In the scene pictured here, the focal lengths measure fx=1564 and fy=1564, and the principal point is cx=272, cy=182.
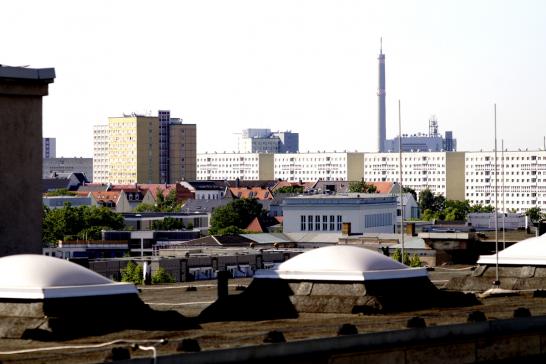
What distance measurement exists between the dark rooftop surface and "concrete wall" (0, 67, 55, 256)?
3778 mm

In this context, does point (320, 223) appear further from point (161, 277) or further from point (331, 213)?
point (161, 277)

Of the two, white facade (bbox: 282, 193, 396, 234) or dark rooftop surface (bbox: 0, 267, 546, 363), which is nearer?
dark rooftop surface (bbox: 0, 267, 546, 363)

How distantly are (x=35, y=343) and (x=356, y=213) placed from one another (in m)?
145

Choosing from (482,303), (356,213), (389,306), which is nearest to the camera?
(389,306)

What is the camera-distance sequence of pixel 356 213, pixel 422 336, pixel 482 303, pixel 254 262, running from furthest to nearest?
pixel 356 213
pixel 254 262
pixel 482 303
pixel 422 336

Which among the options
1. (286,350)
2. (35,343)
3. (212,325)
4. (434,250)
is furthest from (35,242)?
(434,250)

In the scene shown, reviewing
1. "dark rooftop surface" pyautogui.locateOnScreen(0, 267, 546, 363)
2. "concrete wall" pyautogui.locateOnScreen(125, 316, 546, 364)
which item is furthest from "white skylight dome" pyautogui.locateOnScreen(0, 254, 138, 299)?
"concrete wall" pyautogui.locateOnScreen(125, 316, 546, 364)

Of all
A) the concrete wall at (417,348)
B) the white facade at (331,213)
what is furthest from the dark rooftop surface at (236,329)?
the white facade at (331,213)

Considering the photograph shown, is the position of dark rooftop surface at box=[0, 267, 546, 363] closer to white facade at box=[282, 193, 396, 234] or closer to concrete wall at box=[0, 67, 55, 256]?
concrete wall at box=[0, 67, 55, 256]

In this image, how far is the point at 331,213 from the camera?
17325 cm

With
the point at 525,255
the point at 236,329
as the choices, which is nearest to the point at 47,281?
the point at 236,329

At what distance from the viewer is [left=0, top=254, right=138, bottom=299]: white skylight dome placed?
2883cm

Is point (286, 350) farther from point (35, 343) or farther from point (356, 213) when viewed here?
point (356, 213)

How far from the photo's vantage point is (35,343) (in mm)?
27516
